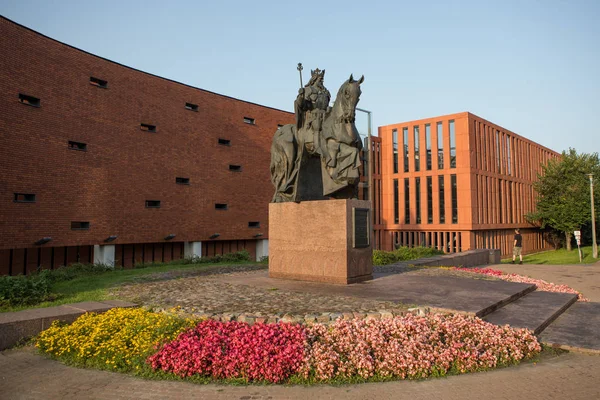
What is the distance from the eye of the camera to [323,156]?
1028 cm

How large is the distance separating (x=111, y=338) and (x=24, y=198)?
51.6 ft

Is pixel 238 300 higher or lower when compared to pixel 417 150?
lower

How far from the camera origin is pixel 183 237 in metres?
25.4

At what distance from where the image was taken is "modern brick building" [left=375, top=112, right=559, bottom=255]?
37.4 meters

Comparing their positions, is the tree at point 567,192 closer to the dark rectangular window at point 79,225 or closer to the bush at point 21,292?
the dark rectangular window at point 79,225

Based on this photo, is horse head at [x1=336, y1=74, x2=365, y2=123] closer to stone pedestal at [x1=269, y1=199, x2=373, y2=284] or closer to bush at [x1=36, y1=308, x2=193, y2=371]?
stone pedestal at [x1=269, y1=199, x2=373, y2=284]

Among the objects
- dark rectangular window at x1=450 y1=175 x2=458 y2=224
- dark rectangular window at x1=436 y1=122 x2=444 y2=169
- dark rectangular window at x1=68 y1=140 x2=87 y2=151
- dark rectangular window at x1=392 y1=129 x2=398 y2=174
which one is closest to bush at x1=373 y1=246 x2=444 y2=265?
dark rectangular window at x1=68 y1=140 x2=87 y2=151

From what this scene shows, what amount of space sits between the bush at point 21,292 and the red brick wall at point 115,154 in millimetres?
11199

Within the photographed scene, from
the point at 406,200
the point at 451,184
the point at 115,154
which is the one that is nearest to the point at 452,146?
the point at 451,184

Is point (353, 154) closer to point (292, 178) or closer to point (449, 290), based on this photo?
point (292, 178)

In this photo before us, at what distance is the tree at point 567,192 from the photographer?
41.1m

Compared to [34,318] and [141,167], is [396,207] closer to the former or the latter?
[141,167]

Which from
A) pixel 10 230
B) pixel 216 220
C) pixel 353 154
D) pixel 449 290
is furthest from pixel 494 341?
pixel 216 220

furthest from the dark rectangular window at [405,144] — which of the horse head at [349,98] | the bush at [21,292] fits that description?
the bush at [21,292]
